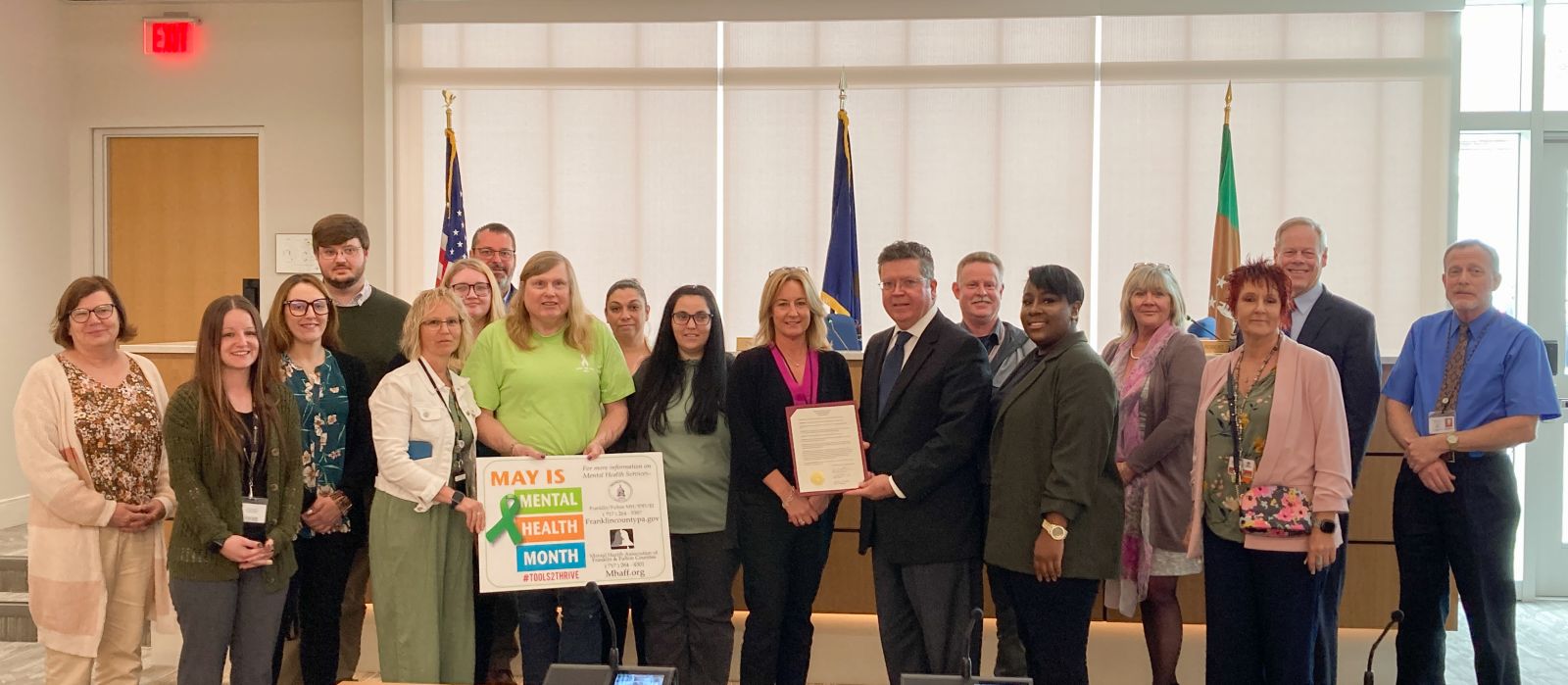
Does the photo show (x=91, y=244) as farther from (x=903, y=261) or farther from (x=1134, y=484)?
(x=1134, y=484)

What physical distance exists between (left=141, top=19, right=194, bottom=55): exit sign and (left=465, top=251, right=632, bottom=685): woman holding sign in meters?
5.32

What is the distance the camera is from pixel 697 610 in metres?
3.21

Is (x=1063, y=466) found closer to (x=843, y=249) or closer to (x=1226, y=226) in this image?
(x=843, y=249)

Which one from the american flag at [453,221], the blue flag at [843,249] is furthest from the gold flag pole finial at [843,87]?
the american flag at [453,221]

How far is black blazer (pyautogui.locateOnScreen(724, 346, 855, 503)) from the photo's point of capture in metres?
3.12

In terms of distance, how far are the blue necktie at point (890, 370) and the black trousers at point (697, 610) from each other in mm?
620

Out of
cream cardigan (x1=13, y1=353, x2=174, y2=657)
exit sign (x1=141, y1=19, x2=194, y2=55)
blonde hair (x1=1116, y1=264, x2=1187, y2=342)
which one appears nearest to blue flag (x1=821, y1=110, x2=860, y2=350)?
blonde hair (x1=1116, y1=264, x2=1187, y2=342)

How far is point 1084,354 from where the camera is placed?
282 cm

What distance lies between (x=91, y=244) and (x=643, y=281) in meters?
3.78

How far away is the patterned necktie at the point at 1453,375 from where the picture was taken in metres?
3.44

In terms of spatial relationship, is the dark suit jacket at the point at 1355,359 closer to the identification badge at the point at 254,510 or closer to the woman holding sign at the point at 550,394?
the woman holding sign at the point at 550,394

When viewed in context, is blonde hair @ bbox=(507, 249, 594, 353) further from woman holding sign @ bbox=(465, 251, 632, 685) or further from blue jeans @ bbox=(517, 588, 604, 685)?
blue jeans @ bbox=(517, 588, 604, 685)

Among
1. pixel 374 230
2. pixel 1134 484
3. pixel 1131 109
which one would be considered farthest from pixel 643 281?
pixel 1134 484

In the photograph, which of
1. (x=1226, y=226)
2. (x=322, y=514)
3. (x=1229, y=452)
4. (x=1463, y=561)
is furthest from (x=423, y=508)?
(x=1226, y=226)
